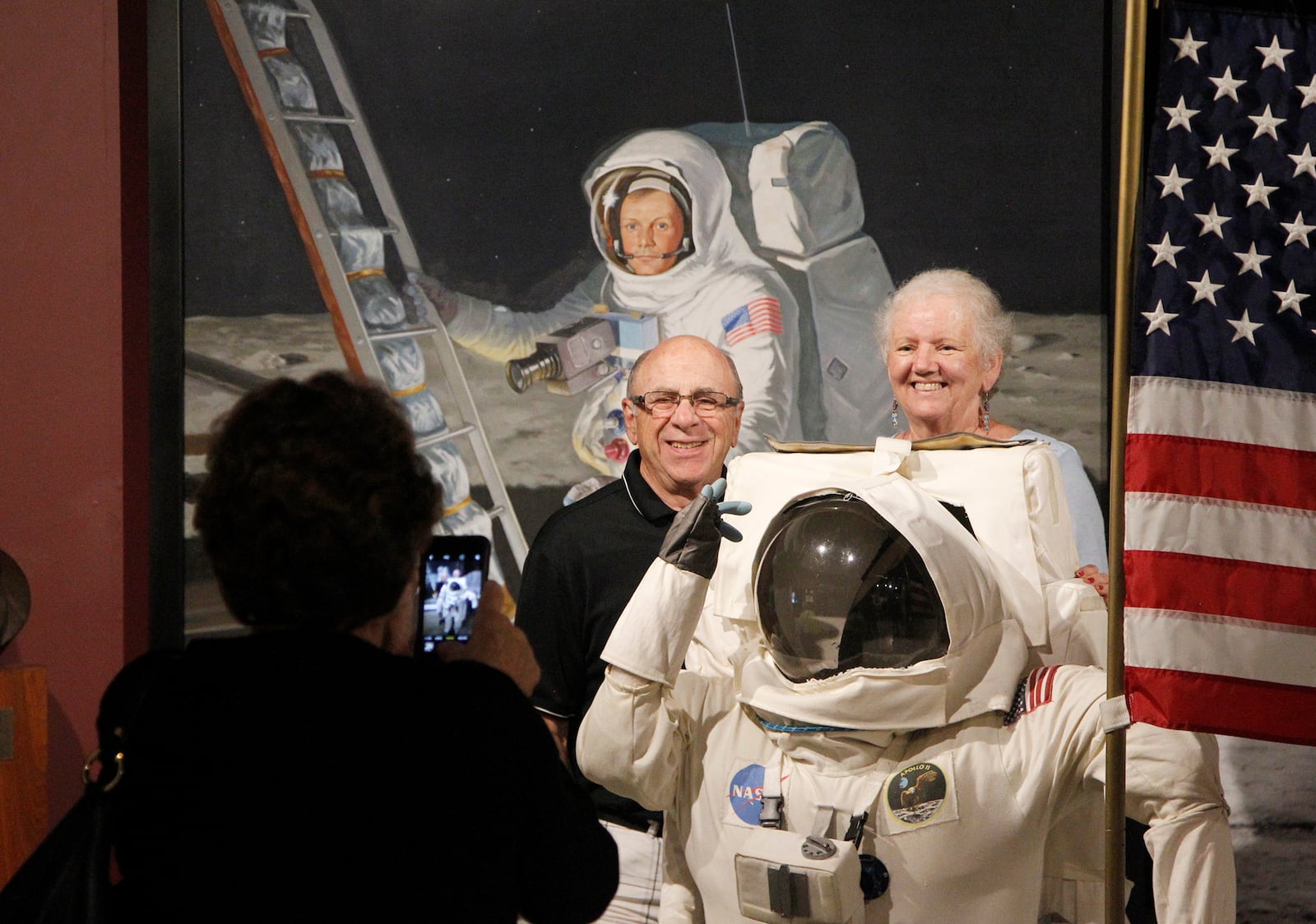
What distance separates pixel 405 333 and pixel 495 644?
7.29ft

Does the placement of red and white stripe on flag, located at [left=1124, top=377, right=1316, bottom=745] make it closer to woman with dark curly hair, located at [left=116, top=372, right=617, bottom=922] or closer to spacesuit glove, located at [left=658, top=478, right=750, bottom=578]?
spacesuit glove, located at [left=658, top=478, right=750, bottom=578]

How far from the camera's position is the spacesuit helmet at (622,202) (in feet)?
11.3

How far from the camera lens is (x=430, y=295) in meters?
3.49

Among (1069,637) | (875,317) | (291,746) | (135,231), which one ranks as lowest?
(1069,637)

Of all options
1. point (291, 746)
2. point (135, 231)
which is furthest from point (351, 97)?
point (291, 746)

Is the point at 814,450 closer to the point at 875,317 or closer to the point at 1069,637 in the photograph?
the point at 1069,637

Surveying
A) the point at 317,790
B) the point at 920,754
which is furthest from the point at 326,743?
the point at 920,754

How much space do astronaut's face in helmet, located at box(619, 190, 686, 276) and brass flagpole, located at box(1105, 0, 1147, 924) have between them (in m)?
1.58

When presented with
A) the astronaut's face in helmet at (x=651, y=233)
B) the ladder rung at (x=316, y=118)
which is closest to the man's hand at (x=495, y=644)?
the astronaut's face in helmet at (x=651, y=233)

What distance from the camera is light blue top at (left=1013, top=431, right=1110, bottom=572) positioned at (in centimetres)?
290

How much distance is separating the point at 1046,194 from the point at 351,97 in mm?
1977

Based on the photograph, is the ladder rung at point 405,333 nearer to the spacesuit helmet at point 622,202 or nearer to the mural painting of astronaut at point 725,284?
the mural painting of astronaut at point 725,284

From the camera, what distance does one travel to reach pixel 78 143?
130 inches

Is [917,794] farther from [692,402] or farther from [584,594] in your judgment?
[692,402]
